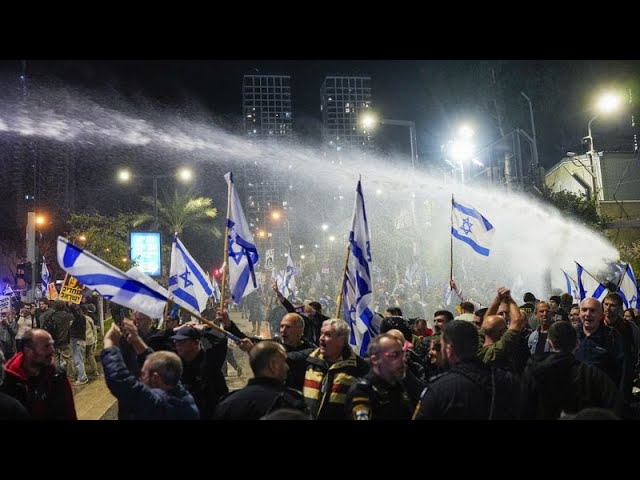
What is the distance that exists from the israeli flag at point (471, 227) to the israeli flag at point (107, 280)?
596cm

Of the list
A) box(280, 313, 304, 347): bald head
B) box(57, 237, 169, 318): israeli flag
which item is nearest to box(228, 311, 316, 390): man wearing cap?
box(280, 313, 304, 347): bald head

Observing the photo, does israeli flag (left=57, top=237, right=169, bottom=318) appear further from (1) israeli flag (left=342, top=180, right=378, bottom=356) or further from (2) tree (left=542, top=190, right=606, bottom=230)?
(2) tree (left=542, top=190, right=606, bottom=230)

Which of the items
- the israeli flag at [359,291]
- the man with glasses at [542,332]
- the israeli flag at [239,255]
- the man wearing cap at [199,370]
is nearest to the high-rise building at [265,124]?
the man with glasses at [542,332]

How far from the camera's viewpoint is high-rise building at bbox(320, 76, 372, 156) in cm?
15125

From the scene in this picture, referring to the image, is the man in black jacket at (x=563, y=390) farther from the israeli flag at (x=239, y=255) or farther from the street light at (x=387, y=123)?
the street light at (x=387, y=123)

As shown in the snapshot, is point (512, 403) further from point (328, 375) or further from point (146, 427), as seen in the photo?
point (146, 427)

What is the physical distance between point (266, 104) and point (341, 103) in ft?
Answer: 69.1

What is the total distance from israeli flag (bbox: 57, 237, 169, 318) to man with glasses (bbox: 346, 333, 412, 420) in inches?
75.3

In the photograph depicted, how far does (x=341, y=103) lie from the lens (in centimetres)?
15612

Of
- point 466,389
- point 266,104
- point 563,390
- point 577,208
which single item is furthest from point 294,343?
point 266,104

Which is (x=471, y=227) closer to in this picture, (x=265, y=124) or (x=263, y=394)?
(x=263, y=394)

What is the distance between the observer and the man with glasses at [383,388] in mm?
4289

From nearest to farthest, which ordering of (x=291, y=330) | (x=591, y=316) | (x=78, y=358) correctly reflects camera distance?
1. (x=291, y=330)
2. (x=591, y=316)
3. (x=78, y=358)

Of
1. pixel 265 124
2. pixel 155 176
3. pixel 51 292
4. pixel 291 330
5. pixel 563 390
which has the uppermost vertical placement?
pixel 265 124
